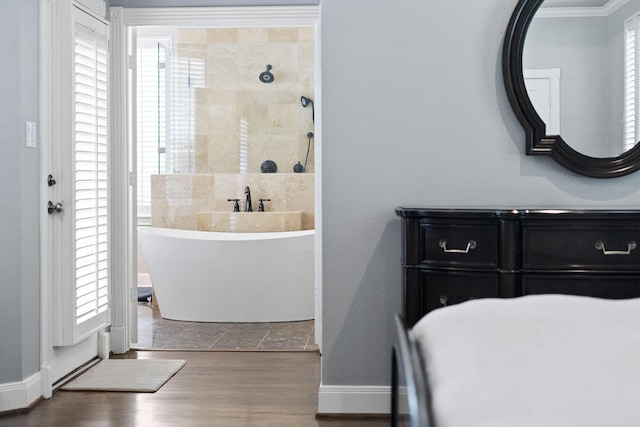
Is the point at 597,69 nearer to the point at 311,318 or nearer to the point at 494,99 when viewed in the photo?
the point at 494,99

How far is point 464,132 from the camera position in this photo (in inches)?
123

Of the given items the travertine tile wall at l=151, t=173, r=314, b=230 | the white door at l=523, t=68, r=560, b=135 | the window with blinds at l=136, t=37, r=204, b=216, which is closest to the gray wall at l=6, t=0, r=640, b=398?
the white door at l=523, t=68, r=560, b=135

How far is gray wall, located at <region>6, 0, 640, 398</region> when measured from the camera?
10.2ft

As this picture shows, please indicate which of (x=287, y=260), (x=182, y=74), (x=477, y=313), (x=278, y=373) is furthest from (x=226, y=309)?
(x=477, y=313)

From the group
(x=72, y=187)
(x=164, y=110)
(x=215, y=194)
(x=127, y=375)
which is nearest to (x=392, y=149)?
(x=72, y=187)

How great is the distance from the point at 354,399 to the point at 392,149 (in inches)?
44.7

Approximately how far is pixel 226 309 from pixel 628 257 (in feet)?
11.0

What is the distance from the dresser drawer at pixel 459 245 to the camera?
8.66 ft

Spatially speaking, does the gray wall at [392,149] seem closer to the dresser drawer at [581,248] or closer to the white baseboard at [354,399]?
the white baseboard at [354,399]

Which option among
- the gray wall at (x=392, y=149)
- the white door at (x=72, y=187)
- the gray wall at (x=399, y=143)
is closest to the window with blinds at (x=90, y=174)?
the white door at (x=72, y=187)

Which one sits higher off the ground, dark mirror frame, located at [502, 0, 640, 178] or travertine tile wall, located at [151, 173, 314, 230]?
dark mirror frame, located at [502, 0, 640, 178]

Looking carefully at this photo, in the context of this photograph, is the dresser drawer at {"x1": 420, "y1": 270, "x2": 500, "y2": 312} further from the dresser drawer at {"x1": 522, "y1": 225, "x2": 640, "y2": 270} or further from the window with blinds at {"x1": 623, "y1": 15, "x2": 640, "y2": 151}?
the window with blinds at {"x1": 623, "y1": 15, "x2": 640, "y2": 151}

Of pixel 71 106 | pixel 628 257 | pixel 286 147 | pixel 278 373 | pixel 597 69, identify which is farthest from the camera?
pixel 286 147

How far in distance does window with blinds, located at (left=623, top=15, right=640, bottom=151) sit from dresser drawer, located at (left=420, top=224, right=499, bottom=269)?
2.88 ft
